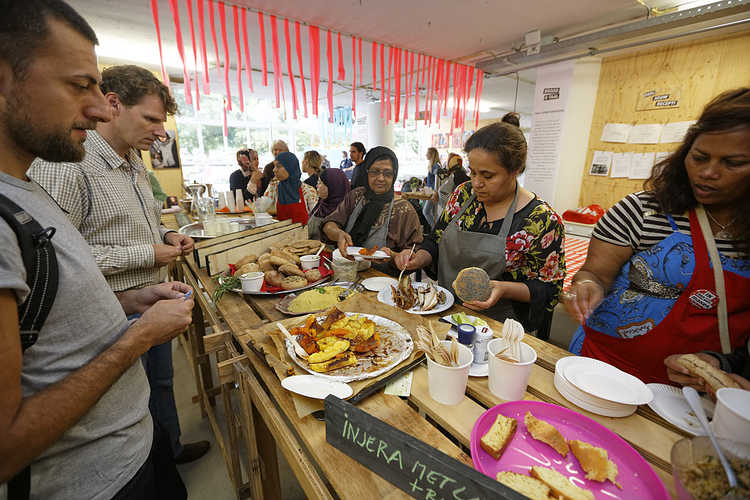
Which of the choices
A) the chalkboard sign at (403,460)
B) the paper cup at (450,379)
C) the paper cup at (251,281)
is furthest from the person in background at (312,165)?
the chalkboard sign at (403,460)

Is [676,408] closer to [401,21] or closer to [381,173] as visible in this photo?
[381,173]

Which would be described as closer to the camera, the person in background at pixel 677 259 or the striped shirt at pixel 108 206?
the person in background at pixel 677 259

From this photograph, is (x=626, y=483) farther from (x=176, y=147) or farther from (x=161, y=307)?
(x=176, y=147)

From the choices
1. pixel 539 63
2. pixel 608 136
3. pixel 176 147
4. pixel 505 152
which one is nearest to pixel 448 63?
pixel 539 63

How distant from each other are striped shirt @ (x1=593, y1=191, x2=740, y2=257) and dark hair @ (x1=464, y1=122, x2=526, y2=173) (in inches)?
20.9

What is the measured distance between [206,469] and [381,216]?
2339 millimetres

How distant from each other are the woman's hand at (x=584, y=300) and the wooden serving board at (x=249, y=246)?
1.99 metres

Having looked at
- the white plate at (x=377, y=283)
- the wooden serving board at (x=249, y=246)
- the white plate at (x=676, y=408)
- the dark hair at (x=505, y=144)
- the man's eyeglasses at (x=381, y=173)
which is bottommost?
the white plate at (x=676, y=408)

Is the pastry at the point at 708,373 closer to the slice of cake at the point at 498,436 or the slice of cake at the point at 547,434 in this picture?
the slice of cake at the point at 547,434

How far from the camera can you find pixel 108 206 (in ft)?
5.22

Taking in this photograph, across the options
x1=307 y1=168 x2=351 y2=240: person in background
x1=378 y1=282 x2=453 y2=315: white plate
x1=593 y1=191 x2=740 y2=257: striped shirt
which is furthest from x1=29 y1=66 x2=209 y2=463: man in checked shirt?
x1=307 y1=168 x2=351 y2=240: person in background

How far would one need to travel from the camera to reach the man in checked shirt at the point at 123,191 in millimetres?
1500

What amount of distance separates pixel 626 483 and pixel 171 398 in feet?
8.06

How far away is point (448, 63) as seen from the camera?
19.2 feet
